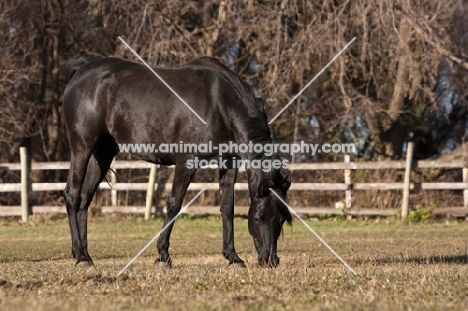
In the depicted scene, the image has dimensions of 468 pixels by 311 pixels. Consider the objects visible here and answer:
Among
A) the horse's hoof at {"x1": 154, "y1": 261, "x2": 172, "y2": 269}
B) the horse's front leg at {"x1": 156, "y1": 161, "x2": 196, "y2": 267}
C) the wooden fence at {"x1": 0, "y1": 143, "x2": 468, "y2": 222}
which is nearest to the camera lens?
the horse's hoof at {"x1": 154, "y1": 261, "x2": 172, "y2": 269}

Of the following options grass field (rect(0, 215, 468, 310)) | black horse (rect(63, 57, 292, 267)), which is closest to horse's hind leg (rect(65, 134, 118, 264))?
black horse (rect(63, 57, 292, 267))

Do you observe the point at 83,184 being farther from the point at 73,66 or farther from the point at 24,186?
the point at 24,186

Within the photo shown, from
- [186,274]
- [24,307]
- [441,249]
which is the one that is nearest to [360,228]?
[441,249]

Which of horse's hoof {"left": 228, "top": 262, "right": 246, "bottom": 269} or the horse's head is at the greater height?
the horse's head

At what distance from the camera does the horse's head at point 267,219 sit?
8.09 metres

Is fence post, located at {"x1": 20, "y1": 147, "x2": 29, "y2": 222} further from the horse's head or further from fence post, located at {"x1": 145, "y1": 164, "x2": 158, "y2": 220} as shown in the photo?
the horse's head

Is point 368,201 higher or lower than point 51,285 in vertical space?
lower

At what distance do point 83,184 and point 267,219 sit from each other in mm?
2948

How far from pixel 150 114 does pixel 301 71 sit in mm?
9356

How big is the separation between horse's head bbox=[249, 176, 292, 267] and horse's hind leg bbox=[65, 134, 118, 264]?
7.35ft

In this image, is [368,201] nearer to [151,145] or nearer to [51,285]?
[151,145]

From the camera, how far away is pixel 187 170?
884 cm

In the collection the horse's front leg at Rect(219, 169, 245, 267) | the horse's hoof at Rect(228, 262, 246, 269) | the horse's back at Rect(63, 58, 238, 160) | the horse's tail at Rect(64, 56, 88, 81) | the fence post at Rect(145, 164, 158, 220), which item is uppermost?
the horse's tail at Rect(64, 56, 88, 81)

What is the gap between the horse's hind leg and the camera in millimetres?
9617
